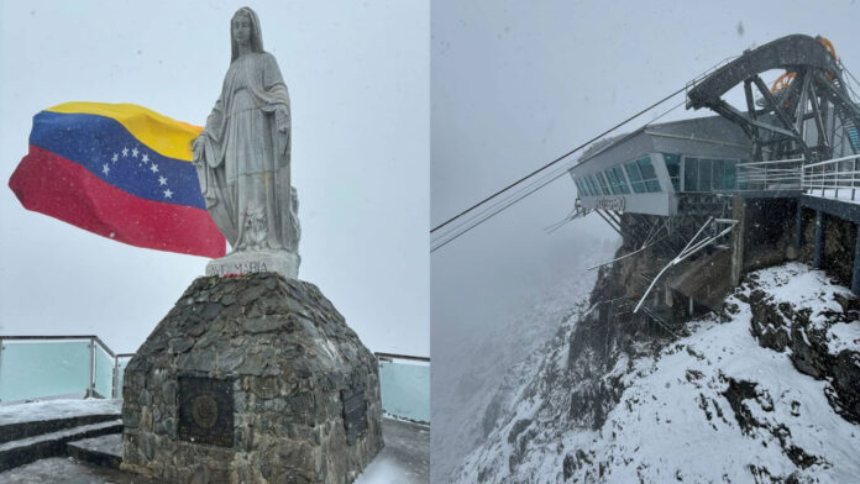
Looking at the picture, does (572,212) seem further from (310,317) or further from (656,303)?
(310,317)

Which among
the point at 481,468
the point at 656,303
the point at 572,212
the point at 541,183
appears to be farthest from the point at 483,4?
the point at 481,468

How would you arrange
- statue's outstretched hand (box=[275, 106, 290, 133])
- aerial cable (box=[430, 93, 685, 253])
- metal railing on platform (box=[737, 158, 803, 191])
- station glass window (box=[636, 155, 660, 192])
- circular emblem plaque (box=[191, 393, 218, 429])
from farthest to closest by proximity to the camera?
statue's outstretched hand (box=[275, 106, 290, 133]) → circular emblem plaque (box=[191, 393, 218, 429]) → aerial cable (box=[430, 93, 685, 253]) → station glass window (box=[636, 155, 660, 192]) → metal railing on platform (box=[737, 158, 803, 191])

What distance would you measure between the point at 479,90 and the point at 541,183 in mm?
570

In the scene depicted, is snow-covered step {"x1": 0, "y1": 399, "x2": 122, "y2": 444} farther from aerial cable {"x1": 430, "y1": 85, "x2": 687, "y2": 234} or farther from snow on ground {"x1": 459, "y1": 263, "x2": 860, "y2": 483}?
snow on ground {"x1": 459, "y1": 263, "x2": 860, "y2": 483}

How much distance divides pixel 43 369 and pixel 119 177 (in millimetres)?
2344

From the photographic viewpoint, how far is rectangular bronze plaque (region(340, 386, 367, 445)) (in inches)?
143

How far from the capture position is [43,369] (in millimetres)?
5883

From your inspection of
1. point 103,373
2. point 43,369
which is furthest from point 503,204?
point 103,373

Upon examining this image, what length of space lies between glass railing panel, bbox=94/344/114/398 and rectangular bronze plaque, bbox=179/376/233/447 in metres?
3.71

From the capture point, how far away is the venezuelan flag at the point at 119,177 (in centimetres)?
530

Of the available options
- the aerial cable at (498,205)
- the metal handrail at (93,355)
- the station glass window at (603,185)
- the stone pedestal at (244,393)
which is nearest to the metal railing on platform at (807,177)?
the station glass window at (603,185)

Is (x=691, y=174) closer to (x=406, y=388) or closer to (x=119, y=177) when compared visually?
(x=406, y=388)

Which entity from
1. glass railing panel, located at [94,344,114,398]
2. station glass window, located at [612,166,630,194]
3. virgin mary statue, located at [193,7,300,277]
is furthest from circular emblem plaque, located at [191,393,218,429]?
glass railing panel, located at [94,344,114,398]

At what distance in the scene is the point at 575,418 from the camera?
208cm
